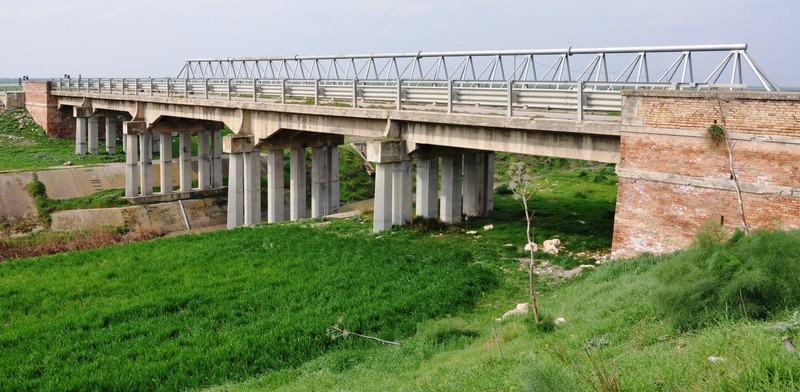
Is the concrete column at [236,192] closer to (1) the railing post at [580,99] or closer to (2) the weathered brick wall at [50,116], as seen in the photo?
(1) the railing post at [580,99]

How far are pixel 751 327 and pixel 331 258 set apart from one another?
13690 millimetres

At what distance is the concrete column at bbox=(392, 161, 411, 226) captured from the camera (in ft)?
82.1

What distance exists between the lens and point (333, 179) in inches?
1328

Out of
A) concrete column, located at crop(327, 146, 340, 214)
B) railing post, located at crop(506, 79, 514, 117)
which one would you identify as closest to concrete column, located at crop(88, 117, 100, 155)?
concrete column, located at crop(327, 146, 340, 214)

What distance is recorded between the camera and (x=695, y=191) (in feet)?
52.4

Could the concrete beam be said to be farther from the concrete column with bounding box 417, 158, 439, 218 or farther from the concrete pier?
the concrete pier

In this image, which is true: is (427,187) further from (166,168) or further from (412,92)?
(166,168)

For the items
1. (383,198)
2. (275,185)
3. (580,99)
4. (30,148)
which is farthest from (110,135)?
(580,99)

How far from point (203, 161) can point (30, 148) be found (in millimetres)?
16662

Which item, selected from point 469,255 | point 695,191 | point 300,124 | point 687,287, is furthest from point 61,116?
point 687,287

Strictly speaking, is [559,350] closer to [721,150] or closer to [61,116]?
[721,150]

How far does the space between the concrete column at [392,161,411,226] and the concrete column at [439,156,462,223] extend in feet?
5.33

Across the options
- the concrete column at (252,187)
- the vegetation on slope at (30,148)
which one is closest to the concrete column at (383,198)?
the concrete column at (252,187)

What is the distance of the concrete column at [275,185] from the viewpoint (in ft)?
106
